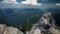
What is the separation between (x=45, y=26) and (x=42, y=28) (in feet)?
0.15

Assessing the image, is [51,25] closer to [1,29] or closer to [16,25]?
[16,25]

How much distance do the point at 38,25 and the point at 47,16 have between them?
161 millimetres

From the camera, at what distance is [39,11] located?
1.56 meters

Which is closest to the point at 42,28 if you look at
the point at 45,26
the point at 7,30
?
the point at 45,26

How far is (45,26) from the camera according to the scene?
1.53m

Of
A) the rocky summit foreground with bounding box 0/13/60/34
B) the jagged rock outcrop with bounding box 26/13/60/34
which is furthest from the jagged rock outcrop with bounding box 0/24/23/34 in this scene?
the jagged rock outcrop with bounding box 26/13/60/34

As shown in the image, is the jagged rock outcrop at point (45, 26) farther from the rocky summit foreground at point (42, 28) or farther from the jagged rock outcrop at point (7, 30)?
the jagged rock outcrop at point (7, 30)

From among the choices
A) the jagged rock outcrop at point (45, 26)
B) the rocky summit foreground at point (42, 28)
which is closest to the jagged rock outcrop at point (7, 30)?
the rocky summit foreground at point (42, 28)

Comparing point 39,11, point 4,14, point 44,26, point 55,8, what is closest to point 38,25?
point 44,26

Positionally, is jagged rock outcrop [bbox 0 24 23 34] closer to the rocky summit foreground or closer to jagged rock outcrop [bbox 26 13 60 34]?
the rocky summit foreground

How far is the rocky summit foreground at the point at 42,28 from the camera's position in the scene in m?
1.51

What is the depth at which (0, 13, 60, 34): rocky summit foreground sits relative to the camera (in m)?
1.51

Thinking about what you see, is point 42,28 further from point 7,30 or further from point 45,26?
point 7,30

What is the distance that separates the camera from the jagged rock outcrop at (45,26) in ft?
4.96
